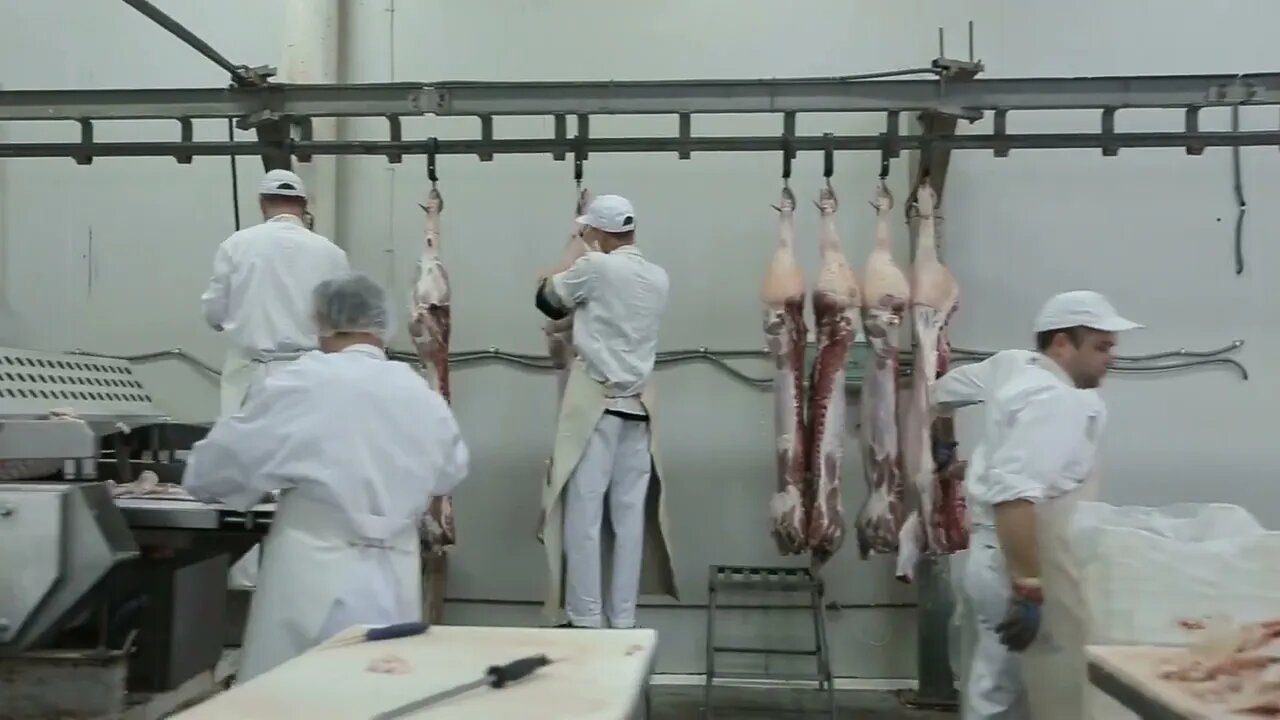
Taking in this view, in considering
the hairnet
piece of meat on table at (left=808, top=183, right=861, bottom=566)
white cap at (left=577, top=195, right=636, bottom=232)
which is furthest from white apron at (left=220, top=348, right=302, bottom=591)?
piece of meat on table at (left=808, top=183, right=861, bottom=566)

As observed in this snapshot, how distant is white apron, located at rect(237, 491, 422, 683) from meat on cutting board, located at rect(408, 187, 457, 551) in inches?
55.5

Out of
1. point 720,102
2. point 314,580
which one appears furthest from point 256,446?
point 720,102

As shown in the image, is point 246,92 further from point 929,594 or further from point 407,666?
point 929,594

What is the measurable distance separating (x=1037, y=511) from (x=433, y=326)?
7.13 feet

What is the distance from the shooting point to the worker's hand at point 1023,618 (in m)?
2.67

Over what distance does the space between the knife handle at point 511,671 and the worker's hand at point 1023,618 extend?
5.26ft

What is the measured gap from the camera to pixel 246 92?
3.71 m

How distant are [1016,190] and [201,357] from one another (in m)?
3.64

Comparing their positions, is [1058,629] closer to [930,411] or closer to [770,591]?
[930,411]

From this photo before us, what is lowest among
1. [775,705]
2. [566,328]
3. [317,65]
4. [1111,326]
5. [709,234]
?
[775,705]

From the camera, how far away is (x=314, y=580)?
235cm

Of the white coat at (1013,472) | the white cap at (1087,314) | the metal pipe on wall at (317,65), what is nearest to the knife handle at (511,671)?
the white coat at (1013,472)

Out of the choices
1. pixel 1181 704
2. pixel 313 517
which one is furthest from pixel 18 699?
pixel 1181 704

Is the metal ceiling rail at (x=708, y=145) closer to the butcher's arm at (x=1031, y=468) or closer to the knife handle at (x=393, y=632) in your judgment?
the butcher's arm at (x=1031, y=468)
